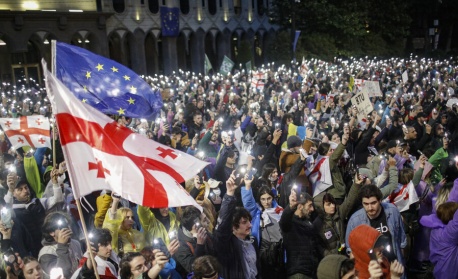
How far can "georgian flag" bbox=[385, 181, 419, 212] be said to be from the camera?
19.7 ft

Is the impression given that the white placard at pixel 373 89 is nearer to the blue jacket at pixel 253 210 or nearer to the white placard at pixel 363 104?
the white placard at pixel 363 104

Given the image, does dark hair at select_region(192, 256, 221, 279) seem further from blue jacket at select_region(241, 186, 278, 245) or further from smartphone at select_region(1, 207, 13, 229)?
smartphone at select_region(1, 207, 13, 229)

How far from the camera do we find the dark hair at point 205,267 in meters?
3.93

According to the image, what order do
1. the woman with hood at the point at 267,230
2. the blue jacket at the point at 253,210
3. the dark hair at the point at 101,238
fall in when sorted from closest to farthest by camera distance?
the dark hair at the point at 101,238
the woman with hood at the point at 267,230
the blue jacket at the point at 253,210

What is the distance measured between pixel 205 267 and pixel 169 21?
3439 centimetres

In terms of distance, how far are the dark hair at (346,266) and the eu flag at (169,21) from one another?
34.6 m

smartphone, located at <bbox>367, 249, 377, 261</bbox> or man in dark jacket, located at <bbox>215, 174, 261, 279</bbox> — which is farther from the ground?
smartphone, located at <bbox>367, 249, 377, 261</bbox>

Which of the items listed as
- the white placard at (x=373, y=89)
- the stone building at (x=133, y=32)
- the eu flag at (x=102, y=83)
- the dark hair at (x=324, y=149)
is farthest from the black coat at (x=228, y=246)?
the stone building at (x=133, y=32)

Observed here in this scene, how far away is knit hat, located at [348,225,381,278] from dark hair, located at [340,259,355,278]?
68 mm

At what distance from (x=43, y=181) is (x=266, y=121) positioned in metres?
5.71

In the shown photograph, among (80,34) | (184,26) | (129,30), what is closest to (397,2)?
(184,26)

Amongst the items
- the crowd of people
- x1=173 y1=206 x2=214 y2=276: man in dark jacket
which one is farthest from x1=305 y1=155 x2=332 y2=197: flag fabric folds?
x1=173 y1=206 x2=214 y2=276: man in dark jacket

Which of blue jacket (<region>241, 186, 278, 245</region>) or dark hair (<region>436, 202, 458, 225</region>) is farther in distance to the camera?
blue jacket (<region>241, 186, 278, 245</region>)

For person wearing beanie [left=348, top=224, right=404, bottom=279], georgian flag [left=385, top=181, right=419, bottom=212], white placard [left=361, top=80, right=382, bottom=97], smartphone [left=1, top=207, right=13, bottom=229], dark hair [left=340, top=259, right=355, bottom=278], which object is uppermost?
person wearing beanie [left=348, top=224, right=404, bottom=279]
